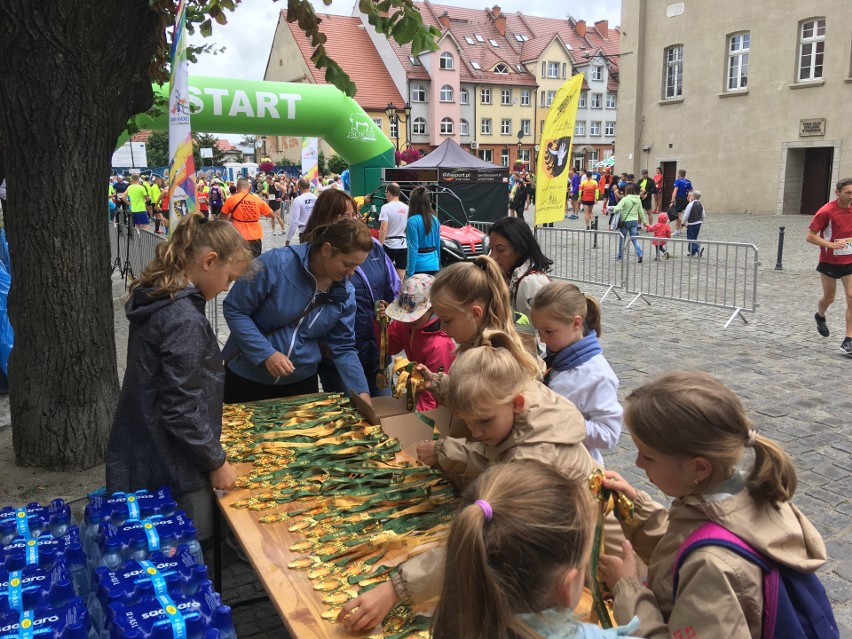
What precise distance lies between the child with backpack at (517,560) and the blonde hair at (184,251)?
1602mm

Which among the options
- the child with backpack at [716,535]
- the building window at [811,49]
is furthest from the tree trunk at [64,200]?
the building window at [811,49]

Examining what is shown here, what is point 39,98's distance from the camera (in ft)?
13.4

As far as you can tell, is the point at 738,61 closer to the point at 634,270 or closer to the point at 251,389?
the point at 634,270

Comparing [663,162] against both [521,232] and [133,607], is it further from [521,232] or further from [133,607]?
[133,607]

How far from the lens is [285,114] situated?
13.5 meters

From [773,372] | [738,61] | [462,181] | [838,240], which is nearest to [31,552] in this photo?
[773,372]

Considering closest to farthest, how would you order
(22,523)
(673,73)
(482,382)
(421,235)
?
(482,382) < (22,523) < (421,235) < (673,73)

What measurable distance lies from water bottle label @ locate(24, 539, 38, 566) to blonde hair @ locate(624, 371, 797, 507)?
172 cm

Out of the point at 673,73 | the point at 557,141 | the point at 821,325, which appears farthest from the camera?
the point at 673,73

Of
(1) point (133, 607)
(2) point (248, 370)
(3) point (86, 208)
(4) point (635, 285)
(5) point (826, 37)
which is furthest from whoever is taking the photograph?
(5) point (826, 37)

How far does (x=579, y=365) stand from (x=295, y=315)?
1500 millimetres

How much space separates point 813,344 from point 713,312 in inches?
79.5

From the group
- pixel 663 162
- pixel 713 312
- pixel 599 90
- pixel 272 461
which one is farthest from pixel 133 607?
pixel 599 90

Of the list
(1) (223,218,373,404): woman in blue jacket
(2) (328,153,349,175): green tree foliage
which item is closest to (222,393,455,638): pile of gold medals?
(1) (223,218,373,404): woman in blue jacket
